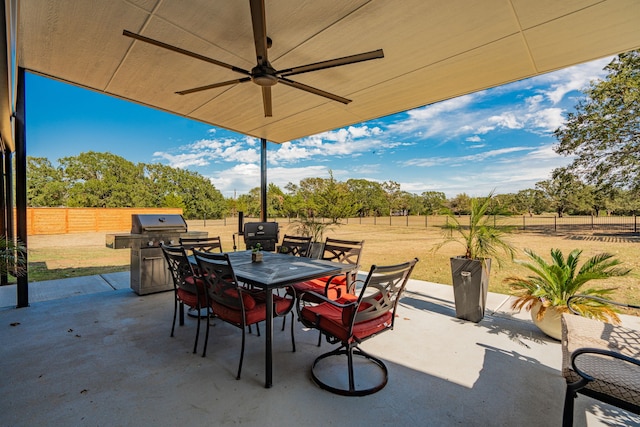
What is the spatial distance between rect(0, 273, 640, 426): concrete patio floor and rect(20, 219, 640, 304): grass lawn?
1.00 metres

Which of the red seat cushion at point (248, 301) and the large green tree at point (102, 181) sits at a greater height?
the large green tree at point (102, 181)

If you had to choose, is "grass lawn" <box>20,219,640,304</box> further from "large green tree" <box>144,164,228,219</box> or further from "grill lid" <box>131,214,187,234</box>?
"large green tree" <box>144,164,228,219</box>

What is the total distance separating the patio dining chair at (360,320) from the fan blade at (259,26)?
64.9 inches

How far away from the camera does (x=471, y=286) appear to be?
3.04 meters

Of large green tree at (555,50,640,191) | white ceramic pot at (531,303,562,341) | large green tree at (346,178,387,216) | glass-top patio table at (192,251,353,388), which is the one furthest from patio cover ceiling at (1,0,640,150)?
large green tree at (346,178,387,216)

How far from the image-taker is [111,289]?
13.8ft

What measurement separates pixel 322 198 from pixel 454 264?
348 cm

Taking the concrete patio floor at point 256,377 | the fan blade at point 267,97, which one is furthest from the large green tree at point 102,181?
the fan blade at point 267,97

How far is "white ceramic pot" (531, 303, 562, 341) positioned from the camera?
A: 99.6 inches

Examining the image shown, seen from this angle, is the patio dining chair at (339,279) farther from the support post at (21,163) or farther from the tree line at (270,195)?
the support post at (21,163)

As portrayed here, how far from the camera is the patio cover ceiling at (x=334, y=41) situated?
204cm

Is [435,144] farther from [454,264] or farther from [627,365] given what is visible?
[627,365]

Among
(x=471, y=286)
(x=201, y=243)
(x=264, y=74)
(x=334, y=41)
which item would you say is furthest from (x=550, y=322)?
(x=201, y=243)

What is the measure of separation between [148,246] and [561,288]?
4.81 meters
